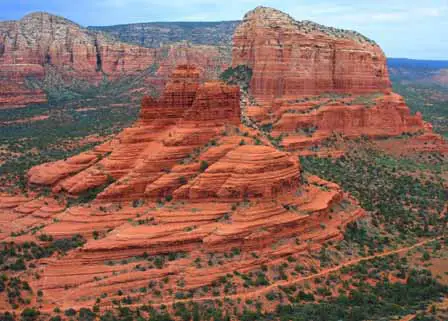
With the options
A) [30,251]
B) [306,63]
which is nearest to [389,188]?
[306,63]

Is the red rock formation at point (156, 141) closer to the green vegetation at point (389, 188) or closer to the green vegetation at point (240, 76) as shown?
the green vegetation at point (389, 188)

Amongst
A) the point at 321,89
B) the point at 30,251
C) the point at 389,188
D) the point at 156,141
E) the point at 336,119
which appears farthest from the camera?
the point at 321,89

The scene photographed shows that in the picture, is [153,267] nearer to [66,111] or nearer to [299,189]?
[299,189]

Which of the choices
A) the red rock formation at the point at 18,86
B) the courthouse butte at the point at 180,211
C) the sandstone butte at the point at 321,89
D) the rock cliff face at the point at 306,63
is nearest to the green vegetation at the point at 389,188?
the courthouse butte at the point at 180,211

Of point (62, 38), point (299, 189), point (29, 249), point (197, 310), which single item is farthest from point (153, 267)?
point (62, 38)

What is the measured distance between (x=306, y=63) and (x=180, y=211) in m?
47.2

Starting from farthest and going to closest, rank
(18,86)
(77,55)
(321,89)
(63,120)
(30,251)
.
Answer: (77,55)
(18,86)
(63,120)
(321,89)
(30,251)

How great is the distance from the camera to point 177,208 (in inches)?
1487

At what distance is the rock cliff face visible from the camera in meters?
79.6

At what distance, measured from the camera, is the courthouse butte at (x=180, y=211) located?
33.9m

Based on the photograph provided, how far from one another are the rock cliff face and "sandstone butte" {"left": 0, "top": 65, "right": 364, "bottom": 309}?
3501 centimetres

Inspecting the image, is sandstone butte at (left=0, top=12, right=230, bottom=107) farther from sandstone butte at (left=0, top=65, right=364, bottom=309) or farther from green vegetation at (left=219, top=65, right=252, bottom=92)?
sandstone butte at (left=0, top=65, right=364, bottom=309)

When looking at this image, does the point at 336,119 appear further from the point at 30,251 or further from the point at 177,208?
the point at 30,251

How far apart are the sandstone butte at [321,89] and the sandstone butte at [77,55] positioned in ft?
229
